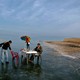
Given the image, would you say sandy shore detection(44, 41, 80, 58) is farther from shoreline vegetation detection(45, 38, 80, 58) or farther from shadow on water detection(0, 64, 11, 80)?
shadow on water detection(0, 64, 11, 80)

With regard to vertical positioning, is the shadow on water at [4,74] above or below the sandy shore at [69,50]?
above

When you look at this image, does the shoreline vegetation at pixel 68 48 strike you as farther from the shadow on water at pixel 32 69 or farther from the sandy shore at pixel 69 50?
the shadow on water at pixel 32 69

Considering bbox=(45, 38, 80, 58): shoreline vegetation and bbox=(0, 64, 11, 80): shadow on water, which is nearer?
bbox=(0, 64, 11, 80): shadow on water

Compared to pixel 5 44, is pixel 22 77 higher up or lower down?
lower down

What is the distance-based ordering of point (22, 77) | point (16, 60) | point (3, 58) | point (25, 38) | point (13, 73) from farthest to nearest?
1. point (25, 38)
2. point (16, 60)
3. point (3, 58)
4. point (13, 73)
5. point (22, 77)

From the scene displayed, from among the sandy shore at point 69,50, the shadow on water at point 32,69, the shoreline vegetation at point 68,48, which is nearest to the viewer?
the shadow on water at point 32,69

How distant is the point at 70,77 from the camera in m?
20.6

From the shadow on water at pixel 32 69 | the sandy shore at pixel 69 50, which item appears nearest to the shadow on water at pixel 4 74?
the shadow on water at pixel 32 69

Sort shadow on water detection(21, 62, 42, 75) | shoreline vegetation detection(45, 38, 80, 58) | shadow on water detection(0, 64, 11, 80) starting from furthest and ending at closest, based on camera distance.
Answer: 1. shoreline vegetation detection(45, 38, 80, 58)
2. shadow on water detection(21, 62, 42, 75)
3. shadow on water detection(0, 64, 11, 80)

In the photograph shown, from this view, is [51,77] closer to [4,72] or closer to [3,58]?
[4,72]

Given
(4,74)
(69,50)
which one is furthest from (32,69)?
(69,50)

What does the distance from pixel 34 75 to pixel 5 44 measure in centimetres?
606

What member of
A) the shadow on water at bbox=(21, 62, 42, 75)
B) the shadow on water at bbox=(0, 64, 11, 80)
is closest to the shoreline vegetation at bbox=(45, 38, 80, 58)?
the shadow on water at bbox=(21, 62, 42, 75)

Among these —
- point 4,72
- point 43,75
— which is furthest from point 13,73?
point 43,75
